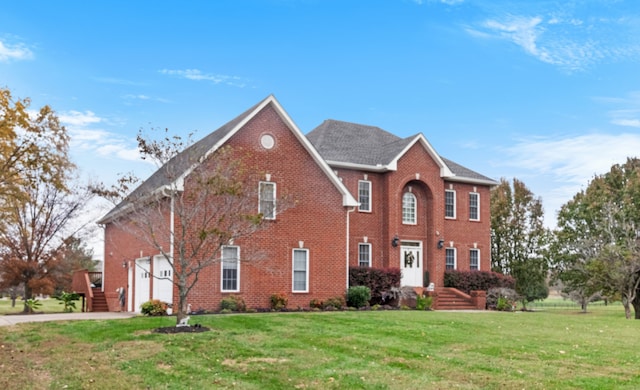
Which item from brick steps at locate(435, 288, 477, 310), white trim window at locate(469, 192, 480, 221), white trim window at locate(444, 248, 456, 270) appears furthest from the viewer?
white trim window at locate(469, 192, 480, 221)

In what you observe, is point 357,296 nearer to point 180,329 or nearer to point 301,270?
point 301,270

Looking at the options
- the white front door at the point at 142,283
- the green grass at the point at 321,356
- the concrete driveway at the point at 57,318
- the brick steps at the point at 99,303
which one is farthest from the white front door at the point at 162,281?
the brick steps at the point at 99,303

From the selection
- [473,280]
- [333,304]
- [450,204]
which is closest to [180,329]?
[333,304]

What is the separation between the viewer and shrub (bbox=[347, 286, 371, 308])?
26.1 m

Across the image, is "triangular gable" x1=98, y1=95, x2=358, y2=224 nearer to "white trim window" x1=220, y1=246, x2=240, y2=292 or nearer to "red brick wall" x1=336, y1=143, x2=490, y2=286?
"white trim window" x1=220, y1=246, x2=240, y2=292

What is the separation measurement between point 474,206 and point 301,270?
503 inches

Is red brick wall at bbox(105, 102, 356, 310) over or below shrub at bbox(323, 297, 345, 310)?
over

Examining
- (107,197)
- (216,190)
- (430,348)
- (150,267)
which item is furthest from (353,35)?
(150,267)

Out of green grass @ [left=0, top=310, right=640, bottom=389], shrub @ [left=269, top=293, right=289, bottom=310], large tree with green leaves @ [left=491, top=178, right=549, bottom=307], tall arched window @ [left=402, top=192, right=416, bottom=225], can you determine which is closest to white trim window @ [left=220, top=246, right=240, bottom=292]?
shrub @ [left=269, top=293, right=289, bottom=310]

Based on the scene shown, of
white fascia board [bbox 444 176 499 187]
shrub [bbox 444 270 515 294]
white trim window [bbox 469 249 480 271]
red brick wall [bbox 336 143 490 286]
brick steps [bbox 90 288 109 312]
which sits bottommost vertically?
brick steps [bbox 90 288 109 312]

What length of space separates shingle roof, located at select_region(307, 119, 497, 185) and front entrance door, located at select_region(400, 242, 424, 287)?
4204 millimetres

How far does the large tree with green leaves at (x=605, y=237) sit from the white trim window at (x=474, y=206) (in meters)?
5.59

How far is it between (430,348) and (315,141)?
20101 mm

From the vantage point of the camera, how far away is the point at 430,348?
44.5 ft
